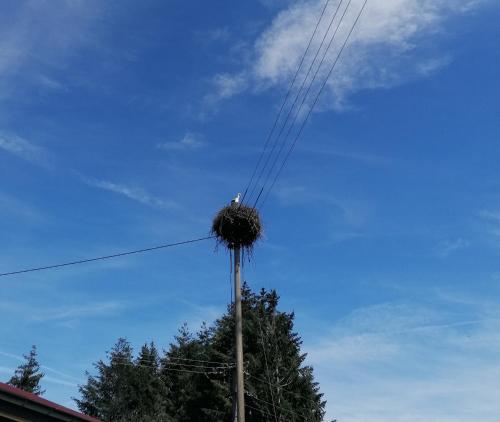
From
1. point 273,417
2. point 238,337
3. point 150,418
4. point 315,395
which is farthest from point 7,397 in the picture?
point 150,418

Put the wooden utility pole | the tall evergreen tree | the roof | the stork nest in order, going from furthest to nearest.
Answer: the tall evergreen tree
the stork nest
the wooden utility pole
the roof

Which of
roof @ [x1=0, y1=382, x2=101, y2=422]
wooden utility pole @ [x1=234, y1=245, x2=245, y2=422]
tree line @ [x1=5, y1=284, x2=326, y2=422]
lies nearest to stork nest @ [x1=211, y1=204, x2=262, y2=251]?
wooden utility pole @ [x1=234, y1=245, x2=245, y2=422]

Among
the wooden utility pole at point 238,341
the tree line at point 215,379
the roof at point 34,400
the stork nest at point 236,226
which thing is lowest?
the roof at point 34,400

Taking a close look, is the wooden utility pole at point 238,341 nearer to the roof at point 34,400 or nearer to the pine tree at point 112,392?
the roof at point 34,400

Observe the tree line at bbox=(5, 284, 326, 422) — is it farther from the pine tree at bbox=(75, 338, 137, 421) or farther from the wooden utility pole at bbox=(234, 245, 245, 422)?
the wooden utility pole at bbox=(234, 245, 245, 422)

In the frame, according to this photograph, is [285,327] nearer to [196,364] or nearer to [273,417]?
[273,417]

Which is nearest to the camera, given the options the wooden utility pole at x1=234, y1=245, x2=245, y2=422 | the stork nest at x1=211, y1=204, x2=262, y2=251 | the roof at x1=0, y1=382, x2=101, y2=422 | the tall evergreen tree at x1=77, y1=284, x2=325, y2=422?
the roof at x1=0, y1=382, x2=101, y2=422

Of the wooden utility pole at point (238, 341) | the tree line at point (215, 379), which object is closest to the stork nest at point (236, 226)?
the wooden utility pole at point (238, 341)

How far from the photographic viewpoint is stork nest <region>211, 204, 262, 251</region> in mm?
13234

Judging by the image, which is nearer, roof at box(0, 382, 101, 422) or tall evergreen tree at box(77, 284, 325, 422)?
roof at box(0, 382, 101, 422)

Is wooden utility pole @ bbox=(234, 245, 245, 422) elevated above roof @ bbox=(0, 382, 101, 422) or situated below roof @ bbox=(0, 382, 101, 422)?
above

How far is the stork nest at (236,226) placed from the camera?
43.4ft

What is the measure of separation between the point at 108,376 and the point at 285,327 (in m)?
18.8

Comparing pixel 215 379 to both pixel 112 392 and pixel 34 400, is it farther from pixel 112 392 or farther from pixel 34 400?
pixel 34 400
